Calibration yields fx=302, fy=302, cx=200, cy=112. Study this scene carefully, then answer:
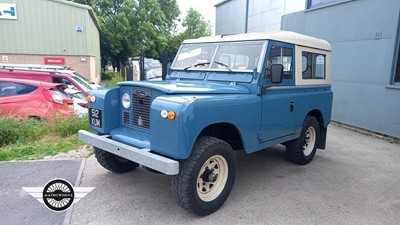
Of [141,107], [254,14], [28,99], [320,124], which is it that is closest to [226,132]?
[141,107]

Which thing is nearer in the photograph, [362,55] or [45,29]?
[362,55]

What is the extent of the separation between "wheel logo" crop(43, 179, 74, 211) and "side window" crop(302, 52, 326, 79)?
4.05m

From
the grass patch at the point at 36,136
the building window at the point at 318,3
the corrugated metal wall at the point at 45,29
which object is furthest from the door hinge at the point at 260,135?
the corrugated metal wall at the point at 45,29

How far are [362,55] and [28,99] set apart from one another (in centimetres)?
880

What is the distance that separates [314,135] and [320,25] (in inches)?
227

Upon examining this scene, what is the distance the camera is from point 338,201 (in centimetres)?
403

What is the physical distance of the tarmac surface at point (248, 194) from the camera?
350 cm

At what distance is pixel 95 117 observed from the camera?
13.5 ft

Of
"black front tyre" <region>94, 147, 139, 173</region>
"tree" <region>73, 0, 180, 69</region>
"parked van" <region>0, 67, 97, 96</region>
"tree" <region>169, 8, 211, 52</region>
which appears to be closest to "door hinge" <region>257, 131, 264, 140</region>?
"black front tyre" <region>94, 147, 139, 173</region>

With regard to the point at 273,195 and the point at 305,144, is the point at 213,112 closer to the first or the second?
the point at 273,195

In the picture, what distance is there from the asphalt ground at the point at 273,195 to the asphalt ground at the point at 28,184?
254 mm

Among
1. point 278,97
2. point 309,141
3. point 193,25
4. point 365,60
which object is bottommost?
point 309,141

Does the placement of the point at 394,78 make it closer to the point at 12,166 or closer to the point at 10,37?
the point at 12,166

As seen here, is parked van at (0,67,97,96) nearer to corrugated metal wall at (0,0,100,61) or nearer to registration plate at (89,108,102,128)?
registration plate at (89,108,102,128)
